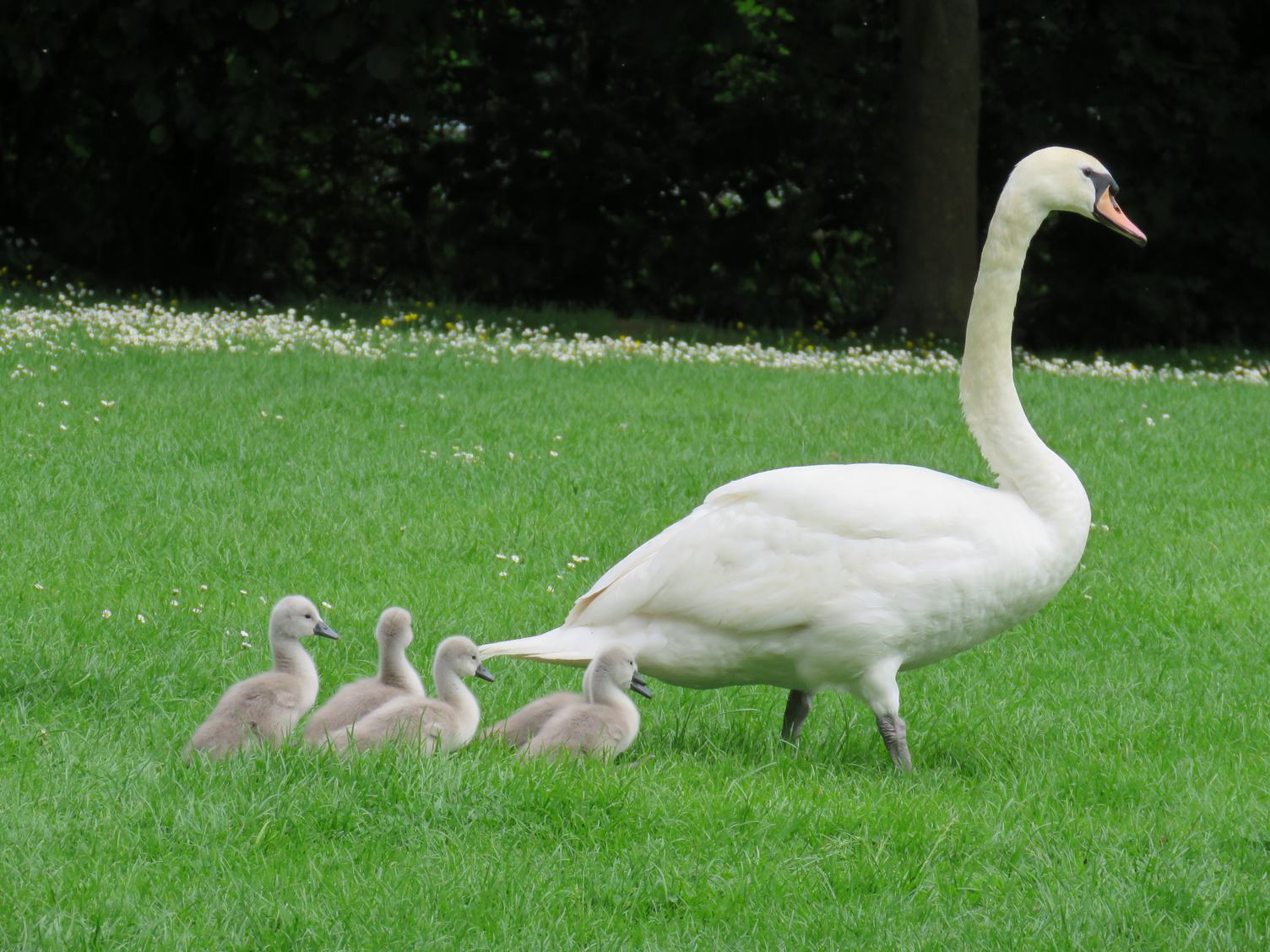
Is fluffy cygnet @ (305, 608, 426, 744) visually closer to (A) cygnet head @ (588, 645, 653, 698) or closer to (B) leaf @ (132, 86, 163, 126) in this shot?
(A) cygnet head @ (588, 645, 653, 698)

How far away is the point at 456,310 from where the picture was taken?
52.1 ft

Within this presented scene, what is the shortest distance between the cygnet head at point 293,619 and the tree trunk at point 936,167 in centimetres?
1314

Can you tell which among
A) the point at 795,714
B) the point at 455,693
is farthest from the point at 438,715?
the point at 795,714

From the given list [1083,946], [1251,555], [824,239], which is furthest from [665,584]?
[824,239]

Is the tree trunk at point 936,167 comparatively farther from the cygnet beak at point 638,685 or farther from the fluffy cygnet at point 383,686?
the fluffy cygnet at point 383,686

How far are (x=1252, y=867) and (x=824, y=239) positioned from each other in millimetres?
16456

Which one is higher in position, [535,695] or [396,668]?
[396,668]

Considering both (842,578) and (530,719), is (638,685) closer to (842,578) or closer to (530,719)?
(530,719)

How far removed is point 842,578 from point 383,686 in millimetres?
1347

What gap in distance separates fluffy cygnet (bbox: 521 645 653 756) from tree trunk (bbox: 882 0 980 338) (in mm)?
12994

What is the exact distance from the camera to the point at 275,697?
4.42 metres

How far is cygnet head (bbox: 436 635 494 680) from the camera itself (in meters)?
4.69

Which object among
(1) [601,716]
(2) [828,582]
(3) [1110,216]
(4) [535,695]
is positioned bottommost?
(4) [535,695]

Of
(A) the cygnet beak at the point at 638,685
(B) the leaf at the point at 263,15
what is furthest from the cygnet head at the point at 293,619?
(B) the leaf at the point at 263,15
